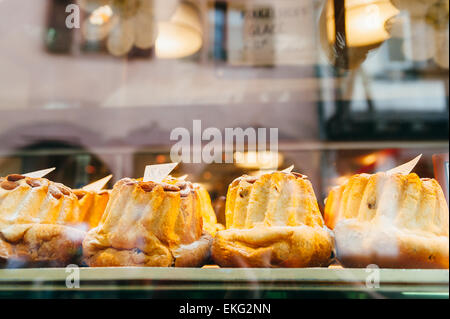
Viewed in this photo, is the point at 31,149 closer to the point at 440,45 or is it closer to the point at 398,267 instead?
the point at 398,267

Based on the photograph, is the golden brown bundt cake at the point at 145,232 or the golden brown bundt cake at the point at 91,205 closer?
the golden brown bundt cake at the point at 145,232

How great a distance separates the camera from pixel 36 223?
120cm

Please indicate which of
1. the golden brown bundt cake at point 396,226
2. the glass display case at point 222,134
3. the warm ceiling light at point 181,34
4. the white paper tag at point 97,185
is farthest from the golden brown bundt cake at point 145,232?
the warm ceiling light at point 181,34

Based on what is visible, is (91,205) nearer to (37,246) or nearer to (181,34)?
(37,246)

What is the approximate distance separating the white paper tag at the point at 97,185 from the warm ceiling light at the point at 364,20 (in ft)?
3.66

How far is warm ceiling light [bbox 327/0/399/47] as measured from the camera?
59.1 inches

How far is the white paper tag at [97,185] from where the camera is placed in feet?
4.87

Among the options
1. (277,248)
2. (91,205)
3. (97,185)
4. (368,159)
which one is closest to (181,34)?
(97,185)

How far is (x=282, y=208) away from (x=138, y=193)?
0.44m

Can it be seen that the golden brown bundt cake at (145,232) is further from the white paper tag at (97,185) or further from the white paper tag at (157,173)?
the white paper tag at (97,185)

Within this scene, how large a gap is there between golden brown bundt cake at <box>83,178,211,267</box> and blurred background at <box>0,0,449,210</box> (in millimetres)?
372

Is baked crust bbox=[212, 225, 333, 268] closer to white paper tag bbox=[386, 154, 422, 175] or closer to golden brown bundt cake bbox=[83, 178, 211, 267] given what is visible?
golden brown bundt cake bbox=[83, 178, 211, 267]

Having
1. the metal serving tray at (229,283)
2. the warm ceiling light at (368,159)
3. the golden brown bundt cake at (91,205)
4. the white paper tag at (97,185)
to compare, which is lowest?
the metal serving tray at (229,283)
